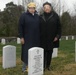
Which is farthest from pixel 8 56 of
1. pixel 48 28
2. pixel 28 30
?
pixel 48 28

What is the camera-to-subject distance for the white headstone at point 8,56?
10.3 metres

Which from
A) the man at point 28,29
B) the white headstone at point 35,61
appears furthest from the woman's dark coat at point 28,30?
the white headstone at point 35,61

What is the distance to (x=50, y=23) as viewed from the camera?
9.71 m

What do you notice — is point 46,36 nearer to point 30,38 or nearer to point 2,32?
point 30,38

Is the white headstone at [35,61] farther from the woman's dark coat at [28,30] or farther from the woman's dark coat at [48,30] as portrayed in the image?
the woman's dark coat at [48,30]

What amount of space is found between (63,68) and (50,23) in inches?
65.9

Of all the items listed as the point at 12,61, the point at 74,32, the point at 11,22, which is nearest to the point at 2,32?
the point at 11,22

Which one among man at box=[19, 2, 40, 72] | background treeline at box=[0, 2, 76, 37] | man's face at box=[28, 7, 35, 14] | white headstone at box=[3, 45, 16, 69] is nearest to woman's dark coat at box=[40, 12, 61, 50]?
man at box=[19, 2, 40, 72]

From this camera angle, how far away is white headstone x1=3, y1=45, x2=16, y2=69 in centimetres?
1033

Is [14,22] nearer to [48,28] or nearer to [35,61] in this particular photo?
[48,28]

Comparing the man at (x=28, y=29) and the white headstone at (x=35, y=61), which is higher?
the man at (x=28, y=29)

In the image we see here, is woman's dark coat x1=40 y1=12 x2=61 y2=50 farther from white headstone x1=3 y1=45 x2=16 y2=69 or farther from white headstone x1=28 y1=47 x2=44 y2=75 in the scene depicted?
white headstone x1=3 y1=45 x2=16 y2=69

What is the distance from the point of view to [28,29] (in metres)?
9.23

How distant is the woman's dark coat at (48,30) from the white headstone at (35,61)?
95 centimetres
